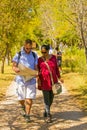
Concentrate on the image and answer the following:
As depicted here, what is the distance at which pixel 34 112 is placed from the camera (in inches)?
420

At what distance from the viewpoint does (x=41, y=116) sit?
10.0 m

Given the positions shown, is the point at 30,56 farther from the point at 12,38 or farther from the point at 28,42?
the point at 12,38

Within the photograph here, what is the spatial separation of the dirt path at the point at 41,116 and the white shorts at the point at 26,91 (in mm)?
589

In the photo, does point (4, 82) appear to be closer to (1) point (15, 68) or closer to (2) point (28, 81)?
(2) point (28, 81)

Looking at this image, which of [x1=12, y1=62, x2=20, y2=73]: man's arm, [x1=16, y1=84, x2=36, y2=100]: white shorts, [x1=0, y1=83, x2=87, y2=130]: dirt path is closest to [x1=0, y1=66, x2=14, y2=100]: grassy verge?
[x1=0, y1=83, x2=87, y2=130]: dirt path

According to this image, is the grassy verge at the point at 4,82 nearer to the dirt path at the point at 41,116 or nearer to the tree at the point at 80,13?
the dirt path at the point at 41,116

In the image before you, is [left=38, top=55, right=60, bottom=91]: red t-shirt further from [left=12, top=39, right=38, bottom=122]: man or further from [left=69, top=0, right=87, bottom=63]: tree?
[left=69, top=0, right=87, bottom=63]: tree

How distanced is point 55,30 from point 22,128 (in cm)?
2537

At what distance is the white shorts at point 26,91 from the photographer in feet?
30.5

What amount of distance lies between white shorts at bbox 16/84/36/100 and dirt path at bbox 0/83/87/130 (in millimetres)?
589

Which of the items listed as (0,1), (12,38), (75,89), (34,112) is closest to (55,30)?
(12,38)

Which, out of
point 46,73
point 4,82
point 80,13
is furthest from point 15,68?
point 4,82

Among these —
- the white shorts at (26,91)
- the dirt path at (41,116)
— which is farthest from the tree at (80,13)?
the white shorts at (26,91)

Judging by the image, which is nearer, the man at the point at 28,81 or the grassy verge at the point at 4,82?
the man at the point at 28,81
